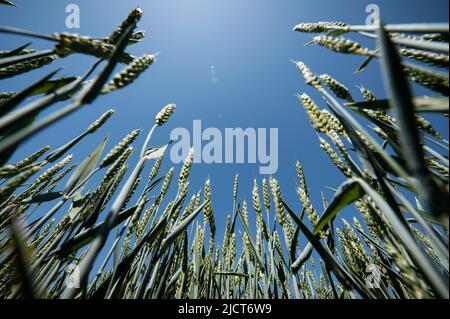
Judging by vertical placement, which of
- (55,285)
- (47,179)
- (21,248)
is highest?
(47,179)

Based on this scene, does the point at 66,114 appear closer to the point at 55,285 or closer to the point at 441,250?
the point at 441,250

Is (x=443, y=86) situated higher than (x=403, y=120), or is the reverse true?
(x=443, y=86)

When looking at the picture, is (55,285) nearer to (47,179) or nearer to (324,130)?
(47,179)

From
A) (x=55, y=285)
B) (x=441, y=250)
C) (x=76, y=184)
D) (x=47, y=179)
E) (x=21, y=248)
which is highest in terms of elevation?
(x=47, y=179)

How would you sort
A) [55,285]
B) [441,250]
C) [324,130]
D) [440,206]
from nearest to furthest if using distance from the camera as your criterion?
[440,206], [441,250], [324,130], [55,285]

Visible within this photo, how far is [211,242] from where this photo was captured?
1.72 metres

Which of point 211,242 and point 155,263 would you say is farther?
point 211,242

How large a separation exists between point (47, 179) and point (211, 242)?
4.67 ft

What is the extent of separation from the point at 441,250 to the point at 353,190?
27 centimetres

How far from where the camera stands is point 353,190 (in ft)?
2.28
